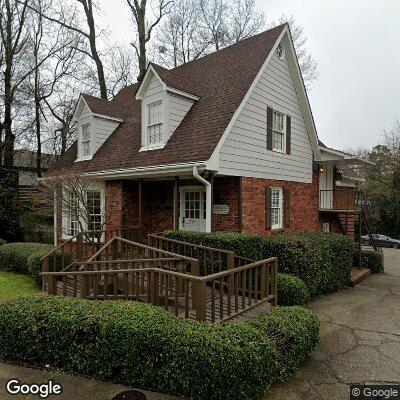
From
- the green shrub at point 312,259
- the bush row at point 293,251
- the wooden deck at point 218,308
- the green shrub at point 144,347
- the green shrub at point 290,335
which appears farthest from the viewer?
the green shrub at point 312,259

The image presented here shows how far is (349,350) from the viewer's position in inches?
208

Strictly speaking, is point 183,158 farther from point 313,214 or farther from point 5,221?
point 5,221

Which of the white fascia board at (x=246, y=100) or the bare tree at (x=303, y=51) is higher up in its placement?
the bare tree at (x=303, y=51)

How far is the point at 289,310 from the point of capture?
17.6 ft

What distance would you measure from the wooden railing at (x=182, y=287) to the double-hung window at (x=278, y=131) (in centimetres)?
599

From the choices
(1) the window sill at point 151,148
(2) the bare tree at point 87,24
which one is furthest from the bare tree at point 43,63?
(1) the window sill at point 151,148

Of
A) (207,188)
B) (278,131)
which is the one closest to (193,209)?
(207,188)

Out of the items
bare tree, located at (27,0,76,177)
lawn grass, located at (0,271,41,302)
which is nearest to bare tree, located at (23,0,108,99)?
bare tree, located at (27,0,76,177)

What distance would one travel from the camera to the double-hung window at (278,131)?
11.3m

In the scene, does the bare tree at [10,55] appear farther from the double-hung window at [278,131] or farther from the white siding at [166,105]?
the double-hung window at [278,131]

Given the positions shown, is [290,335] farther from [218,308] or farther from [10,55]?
[10,55]

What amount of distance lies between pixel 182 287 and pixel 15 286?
19.4ft

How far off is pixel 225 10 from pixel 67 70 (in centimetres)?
1194

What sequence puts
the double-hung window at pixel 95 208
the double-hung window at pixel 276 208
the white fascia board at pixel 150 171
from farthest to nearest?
the double-hung window at pixel 95 208 < the double-hung window at pixel 276 208 < the white fascia board at pixel 150 171
